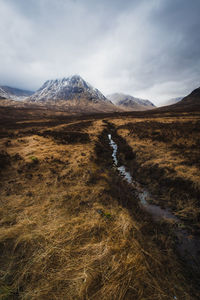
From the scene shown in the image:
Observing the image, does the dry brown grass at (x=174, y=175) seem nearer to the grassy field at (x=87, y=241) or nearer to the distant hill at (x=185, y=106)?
the grassy field at (x=87, y=241)

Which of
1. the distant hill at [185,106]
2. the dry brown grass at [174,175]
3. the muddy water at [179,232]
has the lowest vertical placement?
the muddy water at [179,232]

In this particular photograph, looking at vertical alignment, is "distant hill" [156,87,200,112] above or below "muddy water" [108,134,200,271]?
above

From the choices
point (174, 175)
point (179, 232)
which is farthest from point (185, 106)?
point (179, 232)

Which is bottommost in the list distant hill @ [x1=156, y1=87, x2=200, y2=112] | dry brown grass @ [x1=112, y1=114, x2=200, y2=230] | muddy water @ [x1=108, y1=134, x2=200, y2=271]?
muddy water @ [x1=108, y1=134, x2=200, y2=271]

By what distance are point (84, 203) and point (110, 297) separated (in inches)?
105

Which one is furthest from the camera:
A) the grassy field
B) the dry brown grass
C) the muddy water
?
the dry brown grass

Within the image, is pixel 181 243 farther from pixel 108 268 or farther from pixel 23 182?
pixel 23 182

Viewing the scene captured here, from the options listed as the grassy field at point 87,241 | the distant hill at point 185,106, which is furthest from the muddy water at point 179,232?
the distant hill at point 185,106

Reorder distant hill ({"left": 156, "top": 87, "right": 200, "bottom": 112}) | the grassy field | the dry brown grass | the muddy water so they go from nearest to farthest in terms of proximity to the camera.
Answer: the grassy field → the muddy water → the dry brown grass → distant hill ({"left": 156, "top": 87, "right": 200, "bottom": 112})

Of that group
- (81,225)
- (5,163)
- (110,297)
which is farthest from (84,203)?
(5,163)

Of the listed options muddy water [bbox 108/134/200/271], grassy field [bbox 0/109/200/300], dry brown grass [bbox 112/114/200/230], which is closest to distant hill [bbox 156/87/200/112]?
dry brown grass [bbox 112/114/200/230]

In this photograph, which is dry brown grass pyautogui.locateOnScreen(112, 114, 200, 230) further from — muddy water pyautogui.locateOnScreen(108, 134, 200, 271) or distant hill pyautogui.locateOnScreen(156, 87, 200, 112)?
distant hill pyautogui.locateOnScreen(156, 87, 200, 112)

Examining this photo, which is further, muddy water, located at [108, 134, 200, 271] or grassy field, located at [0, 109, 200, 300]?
muddy water, located at [108, 134, 200, 271]

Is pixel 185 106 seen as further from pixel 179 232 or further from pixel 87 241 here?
pixel 87 241
